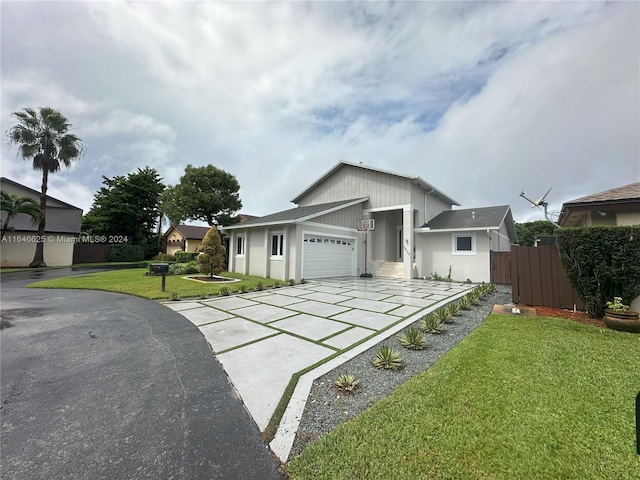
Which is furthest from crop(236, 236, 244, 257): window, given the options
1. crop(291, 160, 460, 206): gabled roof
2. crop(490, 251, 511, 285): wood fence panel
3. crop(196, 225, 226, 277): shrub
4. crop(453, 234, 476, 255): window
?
crop(490, 251, 511, 285): wood fence panel

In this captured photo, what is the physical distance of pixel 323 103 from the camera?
13.0m

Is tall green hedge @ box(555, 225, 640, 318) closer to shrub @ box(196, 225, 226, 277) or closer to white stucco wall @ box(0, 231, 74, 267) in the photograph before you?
shrub @ box(196, 225, 226, 277)

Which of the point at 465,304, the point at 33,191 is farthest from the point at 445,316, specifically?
the point at 33,191

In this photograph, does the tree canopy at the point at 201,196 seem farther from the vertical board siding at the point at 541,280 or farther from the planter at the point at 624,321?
the planter at the point at 624,321

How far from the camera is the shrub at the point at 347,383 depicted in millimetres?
2918

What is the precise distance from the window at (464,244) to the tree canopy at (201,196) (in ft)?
73.7

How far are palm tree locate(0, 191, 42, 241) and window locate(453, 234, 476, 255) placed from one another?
98.2ft

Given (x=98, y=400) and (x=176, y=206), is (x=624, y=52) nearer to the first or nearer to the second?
(x=98, y=400)

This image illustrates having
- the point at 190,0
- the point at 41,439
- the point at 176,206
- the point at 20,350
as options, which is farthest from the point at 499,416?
the point at 176,206

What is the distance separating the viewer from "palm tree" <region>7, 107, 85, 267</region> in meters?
19.6

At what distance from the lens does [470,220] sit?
14.2 meters

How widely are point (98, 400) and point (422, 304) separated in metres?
7.07

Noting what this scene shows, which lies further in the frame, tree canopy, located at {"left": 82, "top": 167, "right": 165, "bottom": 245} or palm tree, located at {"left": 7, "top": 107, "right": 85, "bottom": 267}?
tree canopy, located at {"left": 82, "top": 167, "right": 165, "bottom": 245}

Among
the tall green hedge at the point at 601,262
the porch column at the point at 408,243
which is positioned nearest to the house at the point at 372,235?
the porch column at the point at 408,243
